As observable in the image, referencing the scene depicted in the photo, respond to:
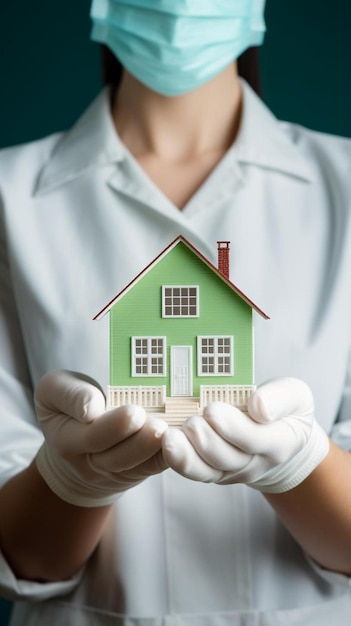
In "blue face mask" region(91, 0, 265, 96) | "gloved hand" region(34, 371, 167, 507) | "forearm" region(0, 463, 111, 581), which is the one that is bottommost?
"forearm" region(0, 463, 111, 581)

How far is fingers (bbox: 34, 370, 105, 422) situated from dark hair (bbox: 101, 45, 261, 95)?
2.16 feet

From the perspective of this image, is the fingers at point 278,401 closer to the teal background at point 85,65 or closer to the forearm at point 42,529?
the forearm at point 42,529

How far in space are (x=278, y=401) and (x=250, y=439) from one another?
48 mm

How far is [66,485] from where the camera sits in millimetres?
1051

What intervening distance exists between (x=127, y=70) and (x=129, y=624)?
764 millimetres

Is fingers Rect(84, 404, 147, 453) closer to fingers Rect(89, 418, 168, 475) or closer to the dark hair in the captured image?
fingers Rect(89, 418, 168, 475)

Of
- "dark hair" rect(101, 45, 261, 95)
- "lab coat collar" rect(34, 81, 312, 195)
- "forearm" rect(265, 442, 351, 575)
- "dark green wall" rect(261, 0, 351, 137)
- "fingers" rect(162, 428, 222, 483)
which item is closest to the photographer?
"fingers" rect(162, 428, 222, 483)

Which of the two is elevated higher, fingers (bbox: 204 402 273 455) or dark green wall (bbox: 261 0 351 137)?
fingers (bbox: 204 402 273 455)

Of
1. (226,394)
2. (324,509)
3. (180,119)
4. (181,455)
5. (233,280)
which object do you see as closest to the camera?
(181,455)

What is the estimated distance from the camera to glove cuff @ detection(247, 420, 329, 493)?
997mm

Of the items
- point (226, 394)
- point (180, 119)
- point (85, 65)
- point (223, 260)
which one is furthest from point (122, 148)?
point (85, 65)

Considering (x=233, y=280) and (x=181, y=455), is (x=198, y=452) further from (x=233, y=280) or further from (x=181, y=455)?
(x=233, y=280)

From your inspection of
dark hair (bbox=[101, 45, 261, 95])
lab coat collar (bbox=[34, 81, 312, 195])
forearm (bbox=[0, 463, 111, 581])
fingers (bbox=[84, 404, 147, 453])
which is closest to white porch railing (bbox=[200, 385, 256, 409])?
fingers (bbox=[84, 404, 147, 453])

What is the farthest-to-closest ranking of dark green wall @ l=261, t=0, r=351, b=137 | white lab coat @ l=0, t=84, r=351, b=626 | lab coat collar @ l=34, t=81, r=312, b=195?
dark green wall @ l=261, t=0, r=351, b=137
lab coat collar @ l=34, t=81, r=312, b=195
white lab coat @ l=0, t=84, r=351, b=626
